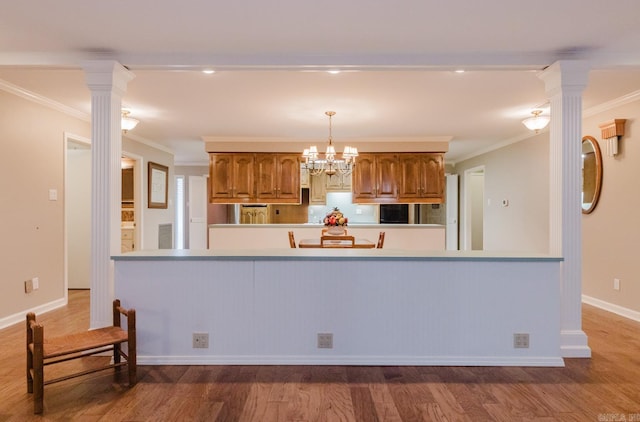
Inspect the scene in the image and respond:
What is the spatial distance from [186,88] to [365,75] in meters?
1.72

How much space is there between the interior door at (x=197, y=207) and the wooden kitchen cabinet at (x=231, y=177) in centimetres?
291

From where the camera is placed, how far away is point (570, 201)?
9.45ft

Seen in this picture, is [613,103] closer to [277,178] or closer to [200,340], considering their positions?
[277,178]

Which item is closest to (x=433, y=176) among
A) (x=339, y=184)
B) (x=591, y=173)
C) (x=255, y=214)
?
(x=339, y=184)

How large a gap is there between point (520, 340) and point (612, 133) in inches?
110

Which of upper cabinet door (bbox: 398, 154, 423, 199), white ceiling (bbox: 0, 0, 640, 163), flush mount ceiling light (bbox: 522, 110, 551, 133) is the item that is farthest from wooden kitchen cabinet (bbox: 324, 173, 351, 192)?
flush mount ceiling light (bbox: 522, 110, 551, 133)

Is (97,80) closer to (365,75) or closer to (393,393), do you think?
(365,75)

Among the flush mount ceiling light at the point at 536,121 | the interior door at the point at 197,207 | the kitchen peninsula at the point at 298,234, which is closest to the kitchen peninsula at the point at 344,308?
the flush mount ceiling light at the point at 536,121

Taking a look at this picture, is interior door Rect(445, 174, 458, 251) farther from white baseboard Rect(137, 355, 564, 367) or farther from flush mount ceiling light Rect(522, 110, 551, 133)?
white baseboard Rect(137, 355, 564, 367)

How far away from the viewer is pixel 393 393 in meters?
2.38

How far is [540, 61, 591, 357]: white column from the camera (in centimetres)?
287

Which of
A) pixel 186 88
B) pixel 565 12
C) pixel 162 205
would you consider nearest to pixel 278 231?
pixel 162 205

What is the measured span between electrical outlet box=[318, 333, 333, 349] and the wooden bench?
1.23 metres

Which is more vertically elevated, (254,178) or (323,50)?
(323,50)
